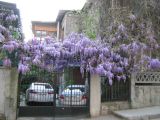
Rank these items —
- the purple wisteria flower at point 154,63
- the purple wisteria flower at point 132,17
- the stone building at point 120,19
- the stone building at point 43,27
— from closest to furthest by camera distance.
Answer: the stone building at point 120,19 → the purple wisteria flower at point 154,63 → the purple wisteria flower at point 132,17 → the stone building at point 43,27

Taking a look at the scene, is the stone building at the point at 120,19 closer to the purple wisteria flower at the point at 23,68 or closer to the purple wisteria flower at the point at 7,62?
the purple wisteria flower at the point at 23,68

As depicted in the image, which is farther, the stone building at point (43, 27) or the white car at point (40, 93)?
the stone building at point (43, 27)

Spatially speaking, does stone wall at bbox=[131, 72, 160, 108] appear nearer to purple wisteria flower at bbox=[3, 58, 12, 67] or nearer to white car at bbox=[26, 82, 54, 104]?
white car at bbox=[26, 82, 54, 104]

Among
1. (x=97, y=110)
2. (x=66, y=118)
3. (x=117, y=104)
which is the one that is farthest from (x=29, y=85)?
(x=117, y=104)

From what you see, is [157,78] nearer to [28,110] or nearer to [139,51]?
[139,51]

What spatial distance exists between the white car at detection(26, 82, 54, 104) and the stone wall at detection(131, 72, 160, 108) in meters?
3.67

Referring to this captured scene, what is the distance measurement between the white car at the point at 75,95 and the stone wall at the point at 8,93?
2.02 meters

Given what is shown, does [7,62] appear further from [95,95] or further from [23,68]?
[95,95]

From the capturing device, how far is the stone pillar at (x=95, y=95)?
523 inches

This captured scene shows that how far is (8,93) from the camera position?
1251 cm

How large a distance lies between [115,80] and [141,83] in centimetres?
129

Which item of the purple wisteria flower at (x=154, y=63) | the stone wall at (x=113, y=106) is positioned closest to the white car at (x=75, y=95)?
the stone wall at (x=113, y=106)

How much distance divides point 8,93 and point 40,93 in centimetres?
130

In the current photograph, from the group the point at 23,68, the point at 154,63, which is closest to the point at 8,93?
the point at 23,68
